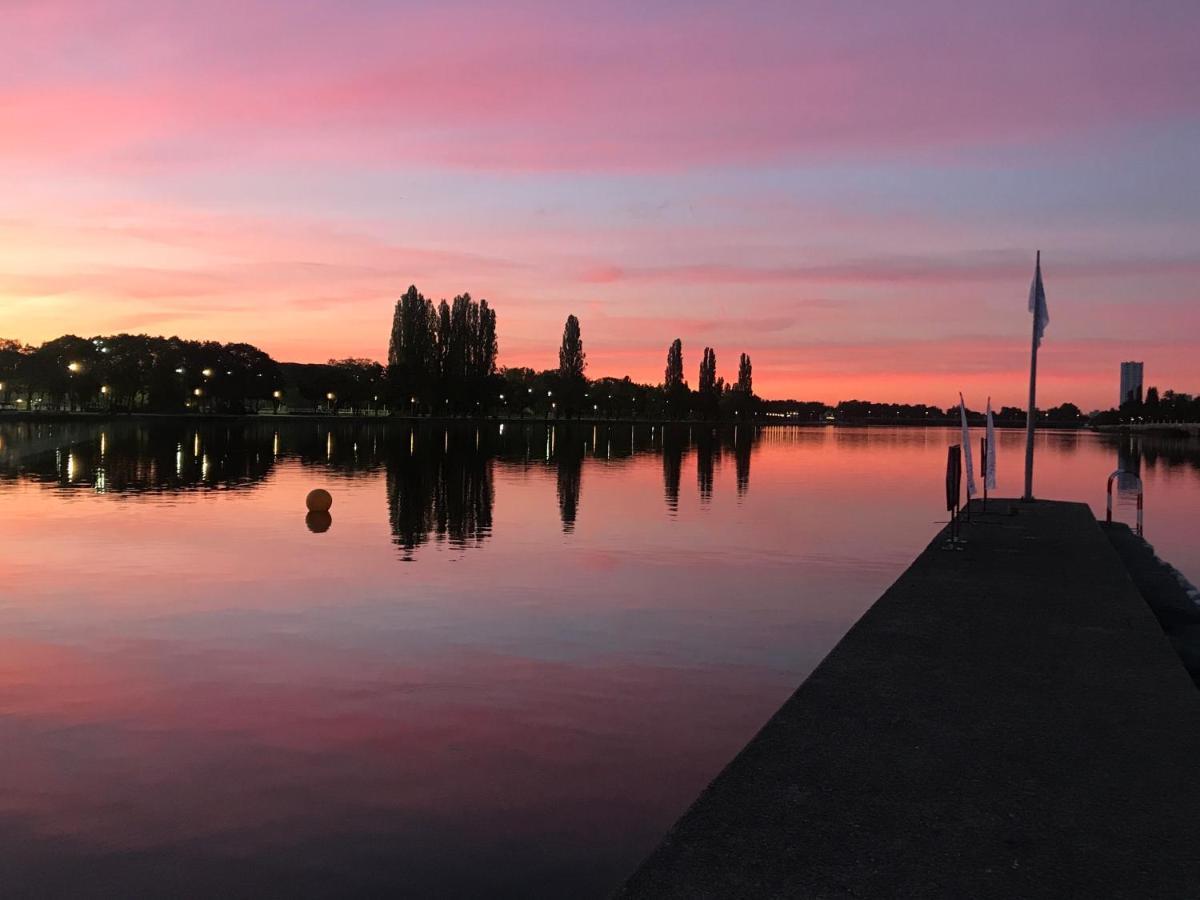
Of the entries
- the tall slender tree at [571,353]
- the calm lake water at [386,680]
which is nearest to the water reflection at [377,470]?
the calm lake water at [386,680]

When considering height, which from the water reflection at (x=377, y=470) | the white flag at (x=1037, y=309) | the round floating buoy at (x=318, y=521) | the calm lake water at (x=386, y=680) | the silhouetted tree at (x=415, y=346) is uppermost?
the silhouetted tree at (x=415, y=346)

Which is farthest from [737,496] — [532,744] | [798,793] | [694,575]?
[798,793]

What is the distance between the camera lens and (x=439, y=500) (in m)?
34.1

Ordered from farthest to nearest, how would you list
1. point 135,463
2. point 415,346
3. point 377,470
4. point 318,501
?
point 415,346, point 135,463, point 377,470, point 318,501

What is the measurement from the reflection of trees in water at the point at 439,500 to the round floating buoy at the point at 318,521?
1746mm

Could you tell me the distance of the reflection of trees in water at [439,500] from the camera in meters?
25.7

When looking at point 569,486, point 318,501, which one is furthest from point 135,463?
point 318,501

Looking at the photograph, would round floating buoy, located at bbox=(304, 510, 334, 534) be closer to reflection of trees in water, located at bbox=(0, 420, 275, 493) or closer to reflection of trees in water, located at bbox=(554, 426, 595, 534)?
reflection of trees in water, located at bbox=(554, 426, 595, 534)

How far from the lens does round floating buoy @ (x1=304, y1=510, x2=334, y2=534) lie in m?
26.1

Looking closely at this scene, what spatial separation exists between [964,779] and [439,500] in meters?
28.0

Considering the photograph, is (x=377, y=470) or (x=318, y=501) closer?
(x=318, y=501)

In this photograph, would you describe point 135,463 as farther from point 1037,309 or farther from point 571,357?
point 571,357

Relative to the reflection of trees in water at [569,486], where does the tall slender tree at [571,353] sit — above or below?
above

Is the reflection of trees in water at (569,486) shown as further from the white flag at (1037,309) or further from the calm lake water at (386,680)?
the white flag at (1037,309)
